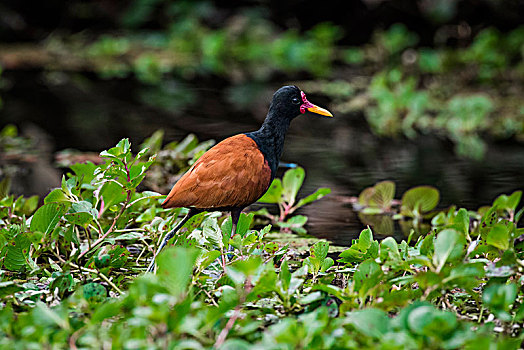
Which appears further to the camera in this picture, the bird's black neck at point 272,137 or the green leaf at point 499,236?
the bird's black neck at point 272,137

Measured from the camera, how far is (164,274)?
221 centimetres

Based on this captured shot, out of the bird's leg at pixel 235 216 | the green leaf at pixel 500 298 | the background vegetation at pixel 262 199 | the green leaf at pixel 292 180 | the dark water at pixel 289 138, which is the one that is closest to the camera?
the background vegetation at pixel 262 199

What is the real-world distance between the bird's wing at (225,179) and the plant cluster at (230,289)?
0.13 m

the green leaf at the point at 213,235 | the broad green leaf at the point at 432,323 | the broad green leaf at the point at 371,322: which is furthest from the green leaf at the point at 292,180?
the broad green leaf at the point at 432,323

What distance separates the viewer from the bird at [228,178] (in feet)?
10.2

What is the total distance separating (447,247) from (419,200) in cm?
190

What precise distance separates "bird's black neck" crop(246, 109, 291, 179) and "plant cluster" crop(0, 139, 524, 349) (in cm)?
38

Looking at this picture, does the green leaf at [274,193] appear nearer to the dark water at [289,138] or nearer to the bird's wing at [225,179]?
the dark water at [289,138]

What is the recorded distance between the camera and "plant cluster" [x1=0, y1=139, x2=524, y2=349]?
218 centimetres

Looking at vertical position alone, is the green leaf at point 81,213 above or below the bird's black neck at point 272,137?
below

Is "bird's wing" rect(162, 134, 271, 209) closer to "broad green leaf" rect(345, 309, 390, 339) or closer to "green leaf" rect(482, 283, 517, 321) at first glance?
"broad green leaf" rect(345, 309, 390, 339)

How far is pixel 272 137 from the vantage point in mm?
3445

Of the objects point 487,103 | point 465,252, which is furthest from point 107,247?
point 487,103

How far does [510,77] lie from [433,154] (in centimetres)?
332
